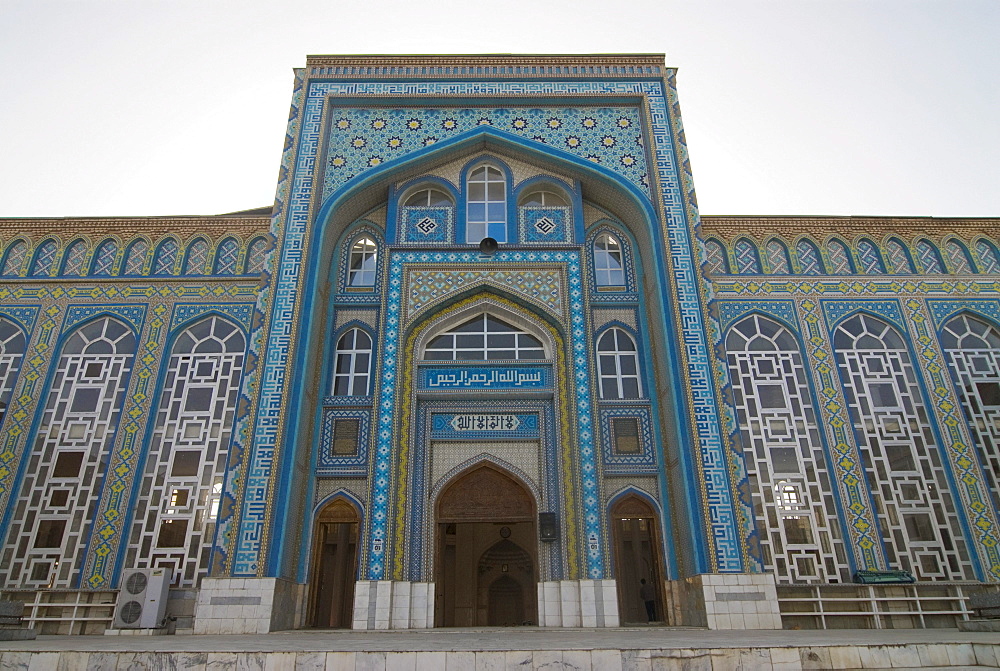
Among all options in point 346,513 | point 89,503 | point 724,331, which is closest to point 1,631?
point 89,503

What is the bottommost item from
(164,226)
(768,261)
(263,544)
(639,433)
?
(263,544)

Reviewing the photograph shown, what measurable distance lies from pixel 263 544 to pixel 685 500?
210 inches

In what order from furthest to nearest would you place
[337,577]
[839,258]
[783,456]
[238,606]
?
[337,577]
[839,258]
[783,456]
[238,606]

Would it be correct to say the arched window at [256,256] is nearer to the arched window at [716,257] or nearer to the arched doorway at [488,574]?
the arched doorway at [488,574]

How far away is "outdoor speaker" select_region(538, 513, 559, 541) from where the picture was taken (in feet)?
29.5

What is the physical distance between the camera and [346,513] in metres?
9.34

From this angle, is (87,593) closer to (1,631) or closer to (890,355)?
(1,631)

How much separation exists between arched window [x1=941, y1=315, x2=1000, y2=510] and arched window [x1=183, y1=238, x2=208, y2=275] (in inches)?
466

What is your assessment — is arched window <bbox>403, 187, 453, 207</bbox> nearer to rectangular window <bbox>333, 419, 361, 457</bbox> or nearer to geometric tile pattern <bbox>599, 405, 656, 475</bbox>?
rectangular window <bbox>333, 419, 361, 457</bbox>

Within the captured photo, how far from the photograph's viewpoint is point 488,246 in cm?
1059

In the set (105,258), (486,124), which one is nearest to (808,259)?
(486,124)

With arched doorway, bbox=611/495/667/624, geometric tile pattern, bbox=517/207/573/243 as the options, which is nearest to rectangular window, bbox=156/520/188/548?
geometric tile pattern, bbox=517/207/573/243

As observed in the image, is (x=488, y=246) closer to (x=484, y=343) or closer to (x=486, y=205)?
(x=486, y=205)

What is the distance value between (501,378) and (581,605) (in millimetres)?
3236
